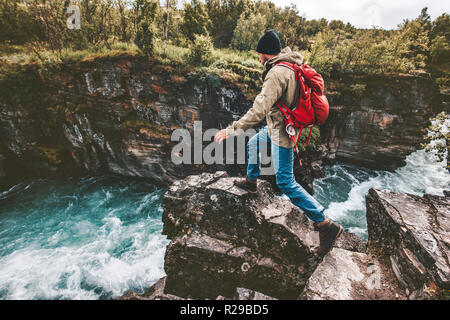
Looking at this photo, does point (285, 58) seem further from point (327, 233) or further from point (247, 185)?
point (327, 233)

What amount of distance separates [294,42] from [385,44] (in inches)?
320

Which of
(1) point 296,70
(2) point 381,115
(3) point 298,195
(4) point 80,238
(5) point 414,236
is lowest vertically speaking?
(4) point 80,238

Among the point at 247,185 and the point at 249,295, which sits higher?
the point at 247,185

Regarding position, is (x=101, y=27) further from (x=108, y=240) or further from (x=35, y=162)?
(x=108, y=240)

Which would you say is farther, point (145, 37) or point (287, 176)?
point (145, 37)

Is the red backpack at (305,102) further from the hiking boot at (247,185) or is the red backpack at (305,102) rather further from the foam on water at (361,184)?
the foam on water at (361,184)

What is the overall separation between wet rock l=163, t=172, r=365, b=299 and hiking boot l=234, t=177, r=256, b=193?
0.13 metres

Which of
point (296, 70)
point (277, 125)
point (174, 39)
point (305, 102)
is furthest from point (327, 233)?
point (174, 39)

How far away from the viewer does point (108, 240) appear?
413 inches

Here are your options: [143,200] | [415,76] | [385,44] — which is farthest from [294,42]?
[143,200]

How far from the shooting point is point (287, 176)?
3533 millimetres

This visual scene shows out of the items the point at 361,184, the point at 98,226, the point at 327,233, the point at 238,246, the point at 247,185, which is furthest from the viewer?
the point at 361,184

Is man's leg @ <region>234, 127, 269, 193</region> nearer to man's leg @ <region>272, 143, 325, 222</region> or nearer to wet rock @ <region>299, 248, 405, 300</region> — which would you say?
man's leg @ <region>272, 143, 325, 222</region>

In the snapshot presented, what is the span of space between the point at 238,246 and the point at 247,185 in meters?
1.34
